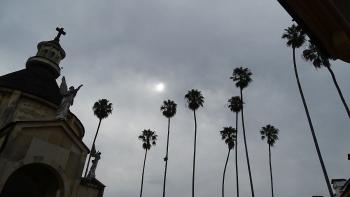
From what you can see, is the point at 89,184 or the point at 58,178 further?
the point at 89,184

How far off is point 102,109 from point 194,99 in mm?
17566

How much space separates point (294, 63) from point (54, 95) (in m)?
30.0

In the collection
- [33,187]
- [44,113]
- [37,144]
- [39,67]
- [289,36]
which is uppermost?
[289,36]

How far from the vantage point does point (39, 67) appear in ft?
113

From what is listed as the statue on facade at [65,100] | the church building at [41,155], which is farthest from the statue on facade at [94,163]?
the statue on facade at [65,100]

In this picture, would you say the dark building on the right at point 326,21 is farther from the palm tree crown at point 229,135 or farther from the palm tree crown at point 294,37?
the palm tree crown at point 229,135

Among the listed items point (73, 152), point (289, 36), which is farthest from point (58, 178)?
point (289, 36)

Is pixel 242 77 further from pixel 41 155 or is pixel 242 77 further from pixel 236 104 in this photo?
pixel 41 155

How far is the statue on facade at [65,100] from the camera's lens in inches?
843

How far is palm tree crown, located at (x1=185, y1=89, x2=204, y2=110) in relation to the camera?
179 ft

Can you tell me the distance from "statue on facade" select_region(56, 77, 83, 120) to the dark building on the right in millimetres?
19529

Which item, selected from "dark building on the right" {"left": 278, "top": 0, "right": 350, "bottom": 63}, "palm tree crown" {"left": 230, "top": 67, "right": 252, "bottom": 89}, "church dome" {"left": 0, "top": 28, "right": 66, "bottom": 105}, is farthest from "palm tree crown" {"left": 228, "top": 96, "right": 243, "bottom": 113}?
"dark building on the right" {"left": 278, "top": 0, "right": 350, "bottom": 63}

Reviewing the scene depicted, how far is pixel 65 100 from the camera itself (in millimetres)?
22688

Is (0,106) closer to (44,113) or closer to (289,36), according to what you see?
(44,113)
